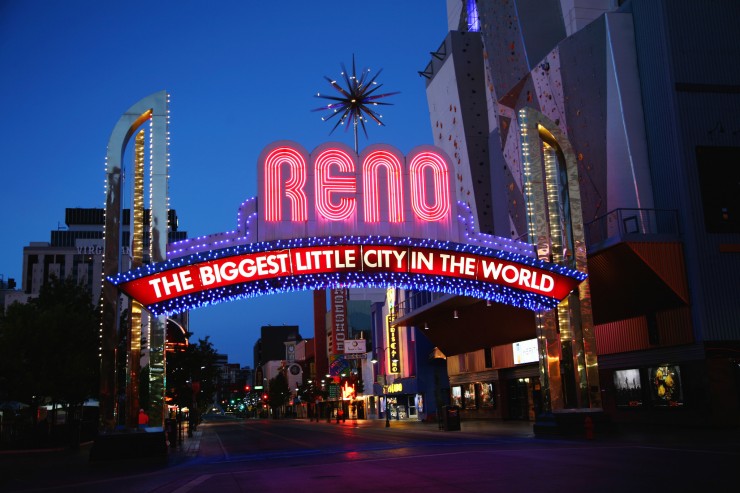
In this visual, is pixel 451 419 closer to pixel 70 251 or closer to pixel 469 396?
pixel 469 396

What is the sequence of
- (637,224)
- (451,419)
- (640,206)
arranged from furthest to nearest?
1. (451,419)
2. (640,206)
3. (637,224)

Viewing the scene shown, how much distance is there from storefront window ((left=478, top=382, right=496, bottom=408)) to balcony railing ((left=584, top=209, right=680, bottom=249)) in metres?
20.6

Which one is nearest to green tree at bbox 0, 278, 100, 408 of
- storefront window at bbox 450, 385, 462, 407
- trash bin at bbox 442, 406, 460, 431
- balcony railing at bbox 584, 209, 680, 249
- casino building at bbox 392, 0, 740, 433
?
trash bin at bbox 442, 406, 460, 431

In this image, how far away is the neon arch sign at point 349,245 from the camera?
76.2ft

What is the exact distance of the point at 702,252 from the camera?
29609 millimetres

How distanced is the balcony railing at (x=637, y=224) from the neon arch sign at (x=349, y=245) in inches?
226

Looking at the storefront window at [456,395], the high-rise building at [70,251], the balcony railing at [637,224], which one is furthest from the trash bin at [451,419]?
the high-rise building at [70,251]

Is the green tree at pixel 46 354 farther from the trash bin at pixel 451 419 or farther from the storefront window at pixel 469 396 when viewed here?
the storefront window at pixel 469 396

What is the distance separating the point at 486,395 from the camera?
52.4 m

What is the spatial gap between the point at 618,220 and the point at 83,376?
82.5ft

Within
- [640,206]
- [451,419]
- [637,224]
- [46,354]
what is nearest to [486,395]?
[451,419]

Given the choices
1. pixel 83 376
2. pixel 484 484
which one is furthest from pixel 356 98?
pixel 484 484

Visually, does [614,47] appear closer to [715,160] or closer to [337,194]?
[715,160]

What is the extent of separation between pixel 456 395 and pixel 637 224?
99.9 ft
